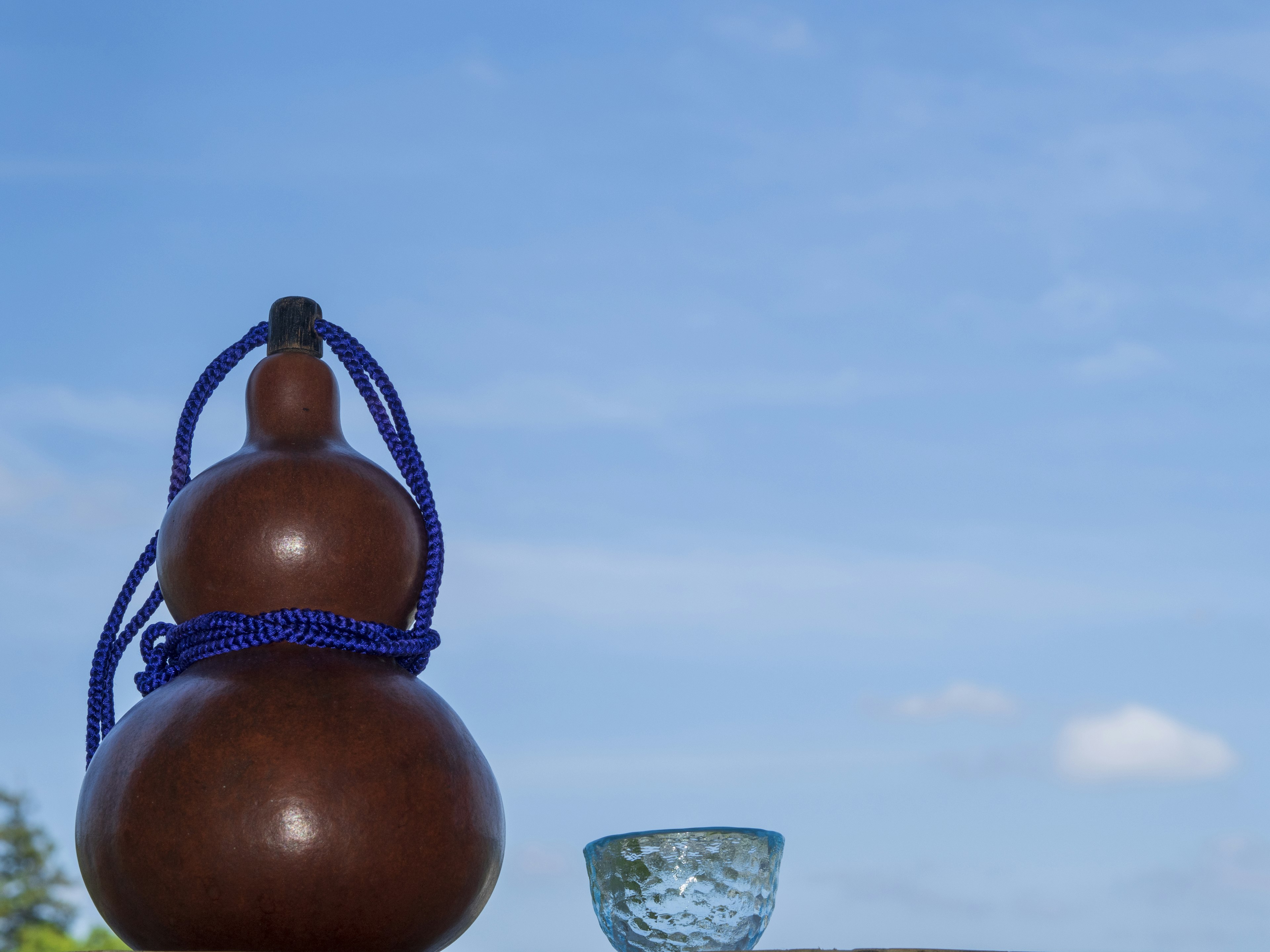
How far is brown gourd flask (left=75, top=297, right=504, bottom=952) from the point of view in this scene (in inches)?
44.9

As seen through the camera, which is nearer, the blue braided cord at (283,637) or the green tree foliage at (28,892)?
the blue braided cord at (283,637)

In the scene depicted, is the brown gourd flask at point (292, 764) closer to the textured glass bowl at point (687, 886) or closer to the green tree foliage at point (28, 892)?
the textured glass bowl at point (687, 886)

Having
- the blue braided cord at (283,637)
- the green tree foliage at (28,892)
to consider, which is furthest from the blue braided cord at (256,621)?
the green tree foliage at (28,892)

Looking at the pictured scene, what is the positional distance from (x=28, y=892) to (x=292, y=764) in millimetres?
12680

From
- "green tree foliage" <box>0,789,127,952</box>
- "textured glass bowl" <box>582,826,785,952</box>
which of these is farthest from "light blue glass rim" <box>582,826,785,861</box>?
"green tree foliage" <box>0,789,127,952</box>

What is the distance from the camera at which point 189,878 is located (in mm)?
1141

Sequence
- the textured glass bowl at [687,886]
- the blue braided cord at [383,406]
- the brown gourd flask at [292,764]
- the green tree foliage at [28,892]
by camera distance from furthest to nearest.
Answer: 1. the green tree foliage at [28,892]
2. the blue braided cord at [383,406]
3. the textured glass bowl at [687,886]
4. the brown gourd flask at [292,764]

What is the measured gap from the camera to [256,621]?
4.17 ft

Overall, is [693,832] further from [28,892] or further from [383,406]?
[28,892]

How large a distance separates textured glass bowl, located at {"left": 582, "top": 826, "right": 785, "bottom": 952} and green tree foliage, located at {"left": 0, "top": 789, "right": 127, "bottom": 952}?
11716 millimetres

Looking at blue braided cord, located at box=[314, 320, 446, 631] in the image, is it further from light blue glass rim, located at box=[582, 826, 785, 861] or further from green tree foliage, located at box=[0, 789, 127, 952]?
green tree foliage, located at box=[0, 789, 127, 952]

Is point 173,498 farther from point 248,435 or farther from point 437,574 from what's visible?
point 437,574

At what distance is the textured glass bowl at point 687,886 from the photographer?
4.07 feet

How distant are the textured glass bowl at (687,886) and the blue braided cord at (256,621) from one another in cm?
31
